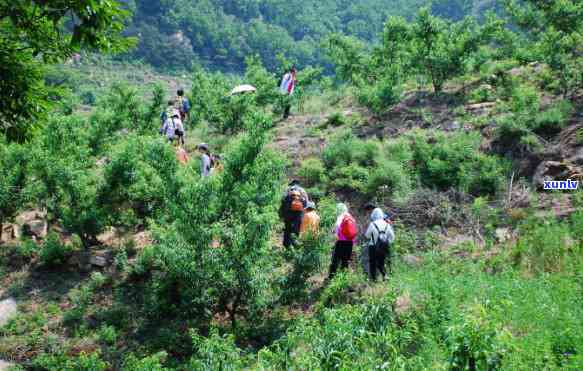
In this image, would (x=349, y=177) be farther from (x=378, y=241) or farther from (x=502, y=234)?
(x=378, y=241)

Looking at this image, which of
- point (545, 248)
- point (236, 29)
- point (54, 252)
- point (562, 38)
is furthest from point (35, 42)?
point (236, 29)

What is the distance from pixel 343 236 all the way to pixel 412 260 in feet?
4.56

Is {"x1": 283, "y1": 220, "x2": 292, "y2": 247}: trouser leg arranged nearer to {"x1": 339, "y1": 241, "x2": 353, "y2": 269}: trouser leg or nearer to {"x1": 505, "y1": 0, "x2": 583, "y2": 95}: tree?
{"x1": 339, "y1": 241, "x2": 353, "y2": 269}: trouser leg

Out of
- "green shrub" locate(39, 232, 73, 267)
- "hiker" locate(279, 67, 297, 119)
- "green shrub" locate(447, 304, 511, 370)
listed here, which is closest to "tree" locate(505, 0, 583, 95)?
"hiker" locate(279, 67, 297, 119)

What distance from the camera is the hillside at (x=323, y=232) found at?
487 cm

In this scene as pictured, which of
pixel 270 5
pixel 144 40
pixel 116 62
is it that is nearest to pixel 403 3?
pixel 270 5

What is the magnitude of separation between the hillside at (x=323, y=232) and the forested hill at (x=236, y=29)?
53.1 m

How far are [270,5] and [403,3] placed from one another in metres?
20.4

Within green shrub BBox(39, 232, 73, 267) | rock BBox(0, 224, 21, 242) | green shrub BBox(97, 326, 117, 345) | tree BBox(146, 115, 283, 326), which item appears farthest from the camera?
rock BBox(0, 224, 21, 242)

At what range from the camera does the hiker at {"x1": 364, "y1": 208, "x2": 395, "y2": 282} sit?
728cm

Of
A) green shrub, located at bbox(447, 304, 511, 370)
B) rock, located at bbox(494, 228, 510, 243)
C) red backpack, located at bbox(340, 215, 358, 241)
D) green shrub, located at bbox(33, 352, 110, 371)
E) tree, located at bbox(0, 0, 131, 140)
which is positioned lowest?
green shrub, located at bbox(33, 352, 110, 371)

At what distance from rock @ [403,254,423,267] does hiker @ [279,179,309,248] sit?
1.86m

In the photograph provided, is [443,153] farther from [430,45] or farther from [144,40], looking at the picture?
[144,40]

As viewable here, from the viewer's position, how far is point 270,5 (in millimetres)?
77750
